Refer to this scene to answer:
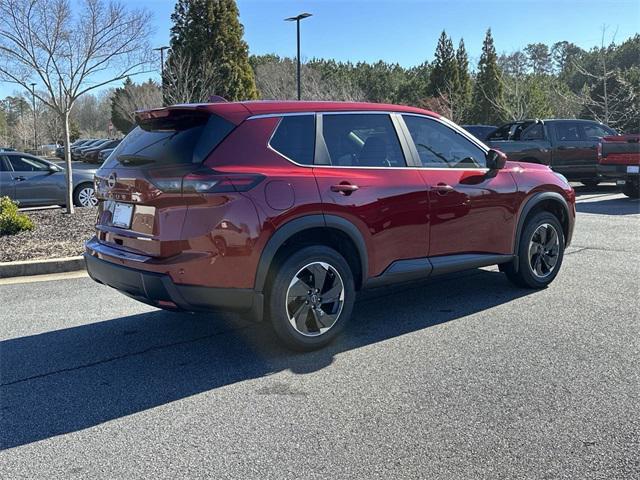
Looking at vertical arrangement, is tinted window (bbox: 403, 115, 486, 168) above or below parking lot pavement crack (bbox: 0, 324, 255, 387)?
above

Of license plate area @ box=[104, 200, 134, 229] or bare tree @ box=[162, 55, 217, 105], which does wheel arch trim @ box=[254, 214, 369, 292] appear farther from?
bare tree @ box=[162, 55, 217, 105]

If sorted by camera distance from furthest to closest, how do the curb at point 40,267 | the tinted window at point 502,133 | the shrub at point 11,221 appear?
1. the tinted window at point 502,133
2. the shrub at point 11,221
3. the curb at point 40,267

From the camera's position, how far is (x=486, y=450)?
299cm

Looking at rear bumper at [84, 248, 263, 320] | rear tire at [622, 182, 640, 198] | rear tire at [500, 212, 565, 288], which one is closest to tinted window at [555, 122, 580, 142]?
rear tire at [622, 182, 640, 198]

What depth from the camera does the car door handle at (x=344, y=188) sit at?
4.31m

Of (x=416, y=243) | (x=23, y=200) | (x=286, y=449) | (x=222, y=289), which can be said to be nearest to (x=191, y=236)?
(x=222, y=289)

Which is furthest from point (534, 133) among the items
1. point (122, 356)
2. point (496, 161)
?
point (122, 356)

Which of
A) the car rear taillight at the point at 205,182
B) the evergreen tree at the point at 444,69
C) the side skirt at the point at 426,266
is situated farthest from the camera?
the evergreen tree at the point at 444,69

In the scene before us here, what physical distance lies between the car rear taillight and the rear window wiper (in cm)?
30

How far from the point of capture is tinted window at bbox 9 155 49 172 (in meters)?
12.6

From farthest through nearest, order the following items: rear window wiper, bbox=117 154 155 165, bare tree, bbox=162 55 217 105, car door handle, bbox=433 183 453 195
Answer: bare tree, bbox=162 55 217 105
car door handle, bbox=433 183 453 195
rear window wiper, bbox=117 154 155 165

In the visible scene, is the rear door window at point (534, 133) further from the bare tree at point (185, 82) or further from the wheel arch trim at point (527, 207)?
the bare tree at point (185, 82)

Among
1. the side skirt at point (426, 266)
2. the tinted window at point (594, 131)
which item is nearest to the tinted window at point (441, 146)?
the side skirt at point (426, 266)

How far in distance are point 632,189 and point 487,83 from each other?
35.0 m
